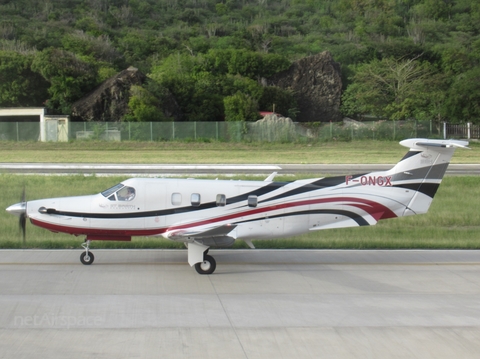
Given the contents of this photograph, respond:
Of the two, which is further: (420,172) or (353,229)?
(353,229)

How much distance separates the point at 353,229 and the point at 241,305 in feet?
31.0

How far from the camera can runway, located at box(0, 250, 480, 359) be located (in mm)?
9062

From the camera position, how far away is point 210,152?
47500mm

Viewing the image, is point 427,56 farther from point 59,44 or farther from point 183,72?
point 59,44

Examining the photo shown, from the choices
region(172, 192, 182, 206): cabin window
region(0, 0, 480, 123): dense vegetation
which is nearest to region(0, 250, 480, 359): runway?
region(172, 192, 182, 206): cabin window

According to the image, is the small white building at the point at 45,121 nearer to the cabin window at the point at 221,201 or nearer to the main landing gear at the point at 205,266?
the cabin window at the point at 221,201

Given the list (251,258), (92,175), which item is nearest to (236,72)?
(92,175)

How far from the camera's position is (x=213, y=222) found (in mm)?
14109

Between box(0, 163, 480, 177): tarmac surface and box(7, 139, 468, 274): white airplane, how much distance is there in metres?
16.6

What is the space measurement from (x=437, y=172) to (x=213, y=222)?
5.36m

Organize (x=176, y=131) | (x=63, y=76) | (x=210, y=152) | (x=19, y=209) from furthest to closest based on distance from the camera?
(x=63, y=76) < (x=176, y=131) < (x=210, y=152) < (x=19, y=209)

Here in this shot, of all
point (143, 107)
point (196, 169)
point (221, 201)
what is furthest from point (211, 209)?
point (143, 107)

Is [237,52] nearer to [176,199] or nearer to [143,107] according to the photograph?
[143,107]

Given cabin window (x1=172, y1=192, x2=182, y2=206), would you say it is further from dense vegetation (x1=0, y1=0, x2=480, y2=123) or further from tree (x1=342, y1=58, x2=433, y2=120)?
tree (x1=342, y1=58, x2=433, y2=120)
